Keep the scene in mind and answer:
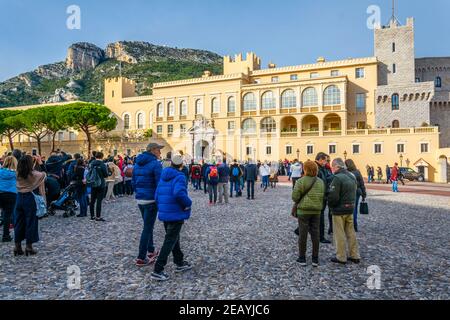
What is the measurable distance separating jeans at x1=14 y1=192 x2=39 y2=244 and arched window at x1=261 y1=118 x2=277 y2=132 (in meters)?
44.8

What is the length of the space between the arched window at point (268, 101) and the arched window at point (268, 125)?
1.87m

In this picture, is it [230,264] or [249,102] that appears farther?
[249,102]

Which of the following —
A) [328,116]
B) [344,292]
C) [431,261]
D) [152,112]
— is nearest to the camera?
[344,292]

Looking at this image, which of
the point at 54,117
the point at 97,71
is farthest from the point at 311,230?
the point at 97,71

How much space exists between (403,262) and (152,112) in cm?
5747

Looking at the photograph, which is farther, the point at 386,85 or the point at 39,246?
the point at 386,85

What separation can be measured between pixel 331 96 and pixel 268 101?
9248mm

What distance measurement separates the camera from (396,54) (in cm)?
5041

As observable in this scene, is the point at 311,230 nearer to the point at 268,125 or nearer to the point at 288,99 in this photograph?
the point at 268,125

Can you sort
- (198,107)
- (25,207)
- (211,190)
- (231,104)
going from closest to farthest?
1. (25,207)
2. (211,190)
3. (231,104)
4. (198,107)

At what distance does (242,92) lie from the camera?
52375 mm

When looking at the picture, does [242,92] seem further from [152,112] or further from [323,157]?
[323,157]

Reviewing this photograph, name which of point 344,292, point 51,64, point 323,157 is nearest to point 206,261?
point 344,292

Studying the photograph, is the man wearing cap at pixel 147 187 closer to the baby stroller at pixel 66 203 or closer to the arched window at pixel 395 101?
the baby stroller at pixel 66 203
